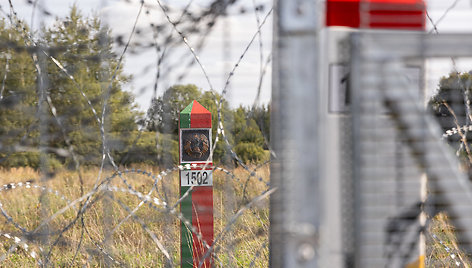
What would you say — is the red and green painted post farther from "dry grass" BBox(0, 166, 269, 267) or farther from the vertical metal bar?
the vertical metal bar

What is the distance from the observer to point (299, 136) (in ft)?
3.82

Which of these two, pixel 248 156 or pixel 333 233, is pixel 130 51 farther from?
pixel 248 156

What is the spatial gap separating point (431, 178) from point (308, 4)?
0.50 metres

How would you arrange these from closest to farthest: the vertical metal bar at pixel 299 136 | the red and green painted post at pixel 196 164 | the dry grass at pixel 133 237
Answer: the vertical metal bar at pixel 299 136
the red and green painted post at pixel 196 164
the dry grass at pixel 133 237

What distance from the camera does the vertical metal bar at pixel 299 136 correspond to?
115 cm

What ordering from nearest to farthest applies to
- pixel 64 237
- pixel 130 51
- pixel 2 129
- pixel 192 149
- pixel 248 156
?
pixel 130 51 → pixel 192 149 → pixel 64 237 → pixel 248 156 → pixel 2 129

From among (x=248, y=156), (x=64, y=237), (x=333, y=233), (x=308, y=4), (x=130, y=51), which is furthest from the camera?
(x=248, y=156)

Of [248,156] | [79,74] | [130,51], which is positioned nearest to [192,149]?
[130,51]

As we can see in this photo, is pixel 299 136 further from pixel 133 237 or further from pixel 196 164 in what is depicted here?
pixel 133 237

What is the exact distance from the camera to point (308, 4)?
114 centimetres

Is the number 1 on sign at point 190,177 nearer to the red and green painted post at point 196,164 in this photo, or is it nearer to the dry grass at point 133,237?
the red and green painted post at point 196,164

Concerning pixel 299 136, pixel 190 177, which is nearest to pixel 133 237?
pixel 190 177

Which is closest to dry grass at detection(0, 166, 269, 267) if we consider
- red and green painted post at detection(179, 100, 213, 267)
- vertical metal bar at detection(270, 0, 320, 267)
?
red and green painted post at detection(179, 100, 213, 267)

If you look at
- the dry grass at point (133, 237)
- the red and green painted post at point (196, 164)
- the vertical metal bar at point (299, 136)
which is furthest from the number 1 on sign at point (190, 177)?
the vertical metal bar at point (299, 136)
